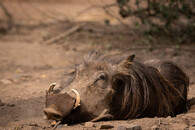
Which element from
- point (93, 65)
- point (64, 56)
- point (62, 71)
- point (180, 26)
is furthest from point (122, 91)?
point (180, 26)

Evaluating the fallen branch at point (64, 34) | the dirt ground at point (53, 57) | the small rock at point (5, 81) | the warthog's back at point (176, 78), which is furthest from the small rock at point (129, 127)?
the fallen branch at point (64, 34)

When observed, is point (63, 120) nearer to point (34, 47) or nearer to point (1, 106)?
point (1, 106)

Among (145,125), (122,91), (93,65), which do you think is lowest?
(145,125)

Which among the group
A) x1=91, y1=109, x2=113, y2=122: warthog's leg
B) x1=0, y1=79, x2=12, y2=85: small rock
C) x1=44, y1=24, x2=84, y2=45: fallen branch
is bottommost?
x1=91, y1=109, x2=113, y2=122: warthog's leg

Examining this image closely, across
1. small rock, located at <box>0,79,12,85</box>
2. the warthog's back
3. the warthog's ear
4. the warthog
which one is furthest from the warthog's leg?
small rock, located at <box>0,79,12,85</box>

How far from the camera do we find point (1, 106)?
3348mm

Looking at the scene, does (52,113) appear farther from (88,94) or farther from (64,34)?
(64,34)

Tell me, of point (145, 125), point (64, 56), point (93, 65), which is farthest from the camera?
point (64, 56)

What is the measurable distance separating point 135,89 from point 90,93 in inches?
18.1

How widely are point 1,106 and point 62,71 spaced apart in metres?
1.63

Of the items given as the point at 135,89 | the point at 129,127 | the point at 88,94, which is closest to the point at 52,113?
the point at 88,94

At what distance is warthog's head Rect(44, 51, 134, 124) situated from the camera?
2.64 m

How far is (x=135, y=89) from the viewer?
309cm

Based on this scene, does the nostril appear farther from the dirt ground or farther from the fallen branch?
the fallen branch
